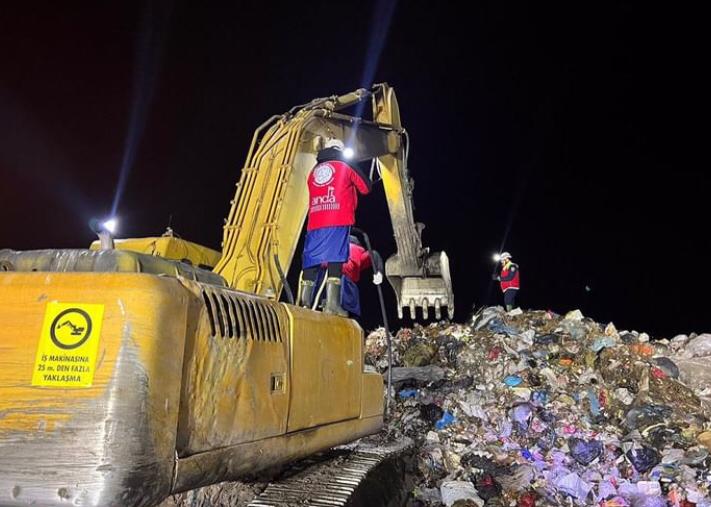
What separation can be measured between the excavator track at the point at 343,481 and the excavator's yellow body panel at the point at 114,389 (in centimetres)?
47

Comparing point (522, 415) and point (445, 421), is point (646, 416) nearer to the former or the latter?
point (522, 415)

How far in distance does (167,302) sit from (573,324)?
6954 mm

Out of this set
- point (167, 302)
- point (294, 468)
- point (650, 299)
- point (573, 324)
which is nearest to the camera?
point (167, 302)

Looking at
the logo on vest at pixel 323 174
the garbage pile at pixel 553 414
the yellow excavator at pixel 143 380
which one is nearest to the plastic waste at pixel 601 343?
the garbage pile at pixel 553 414

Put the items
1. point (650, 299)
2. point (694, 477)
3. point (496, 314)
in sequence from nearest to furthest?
point (694, 477) < point (496, 314) < point (650, 299)

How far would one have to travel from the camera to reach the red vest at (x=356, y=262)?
17.1 feet

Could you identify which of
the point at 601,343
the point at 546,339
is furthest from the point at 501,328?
the point at 601,343

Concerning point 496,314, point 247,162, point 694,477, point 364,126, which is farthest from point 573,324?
point 247,162

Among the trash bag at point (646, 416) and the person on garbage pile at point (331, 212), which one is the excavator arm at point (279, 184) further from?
the trash bag at point (646, 416)

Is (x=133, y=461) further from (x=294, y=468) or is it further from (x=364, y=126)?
(x=364, y=126)

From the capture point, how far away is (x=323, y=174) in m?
3.33

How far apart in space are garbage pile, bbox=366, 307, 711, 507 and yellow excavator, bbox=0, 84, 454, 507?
2332mm

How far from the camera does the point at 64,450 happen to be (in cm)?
114

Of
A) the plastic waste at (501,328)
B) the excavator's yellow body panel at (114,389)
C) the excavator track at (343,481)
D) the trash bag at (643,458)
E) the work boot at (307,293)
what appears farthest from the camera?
the plastic waste at (501,328)
